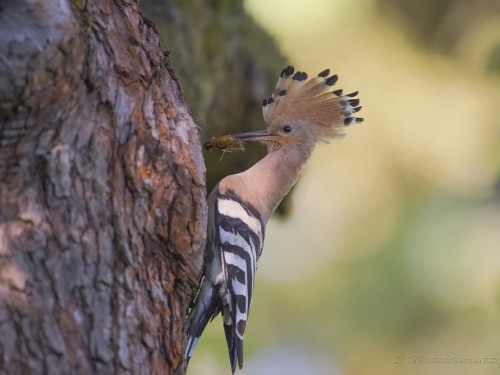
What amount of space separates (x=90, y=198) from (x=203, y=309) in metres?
0.87

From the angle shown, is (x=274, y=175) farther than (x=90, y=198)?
Yes

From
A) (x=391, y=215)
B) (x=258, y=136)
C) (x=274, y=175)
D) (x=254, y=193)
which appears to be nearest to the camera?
(x=254, y=193)

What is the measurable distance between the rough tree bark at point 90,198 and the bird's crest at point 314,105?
3.63 feet

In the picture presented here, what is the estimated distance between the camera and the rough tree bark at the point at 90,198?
59.8 inches

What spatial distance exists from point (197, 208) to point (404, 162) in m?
3.64

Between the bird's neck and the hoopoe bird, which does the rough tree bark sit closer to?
the hoopoe bird

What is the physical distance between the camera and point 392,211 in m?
5.34

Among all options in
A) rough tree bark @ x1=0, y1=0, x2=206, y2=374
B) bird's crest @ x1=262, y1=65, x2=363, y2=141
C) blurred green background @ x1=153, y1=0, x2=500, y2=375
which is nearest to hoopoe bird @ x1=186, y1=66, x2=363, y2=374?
bird's crest @ x1=262, y1=65, x2=363, y2=141

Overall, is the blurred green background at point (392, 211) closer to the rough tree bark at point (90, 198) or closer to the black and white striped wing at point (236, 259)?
the black and white striped wing at point (236, 259)

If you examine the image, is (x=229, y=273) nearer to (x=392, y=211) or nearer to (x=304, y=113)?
(x=304, y=113)

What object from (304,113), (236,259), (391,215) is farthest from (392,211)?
(236,259)

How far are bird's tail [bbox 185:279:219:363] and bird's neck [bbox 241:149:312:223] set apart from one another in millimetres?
419

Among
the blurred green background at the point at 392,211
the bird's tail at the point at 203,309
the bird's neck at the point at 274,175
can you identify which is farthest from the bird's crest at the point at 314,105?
the blurred green background at the point at 392,211

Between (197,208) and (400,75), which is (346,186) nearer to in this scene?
(400,75)
